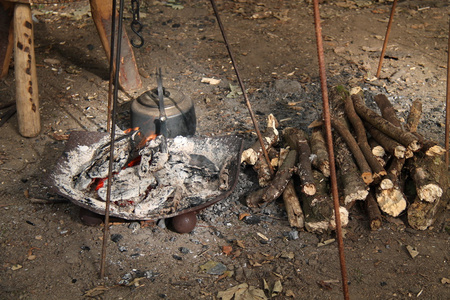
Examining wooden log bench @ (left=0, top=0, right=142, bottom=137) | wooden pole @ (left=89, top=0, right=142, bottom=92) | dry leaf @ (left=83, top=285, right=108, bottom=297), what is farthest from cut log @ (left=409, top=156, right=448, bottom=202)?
wooden log bench @ (left=0, top=0, right=142, bottom=137)

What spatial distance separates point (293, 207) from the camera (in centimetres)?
357

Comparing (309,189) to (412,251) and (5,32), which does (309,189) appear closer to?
(412,251)

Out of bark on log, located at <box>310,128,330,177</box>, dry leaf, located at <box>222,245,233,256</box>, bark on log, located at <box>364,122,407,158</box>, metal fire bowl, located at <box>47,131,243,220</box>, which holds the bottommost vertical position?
dry leaf, located at <box>222,245,233,256</box>

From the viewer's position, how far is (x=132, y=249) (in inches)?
131

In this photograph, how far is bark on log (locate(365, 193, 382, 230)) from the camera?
339 centimetres

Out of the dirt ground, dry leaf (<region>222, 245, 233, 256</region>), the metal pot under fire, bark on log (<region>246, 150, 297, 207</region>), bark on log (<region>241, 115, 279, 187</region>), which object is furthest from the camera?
the metal pot under fire

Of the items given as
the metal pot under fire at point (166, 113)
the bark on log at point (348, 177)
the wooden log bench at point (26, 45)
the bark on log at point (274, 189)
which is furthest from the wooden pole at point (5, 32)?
the bark on log at point (348, 177)

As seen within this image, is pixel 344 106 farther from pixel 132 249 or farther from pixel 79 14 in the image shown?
pixel 79 14

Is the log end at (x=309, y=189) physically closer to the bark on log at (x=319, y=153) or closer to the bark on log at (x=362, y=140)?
the bark on log at (x=319, y=153)

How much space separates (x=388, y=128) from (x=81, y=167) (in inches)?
104

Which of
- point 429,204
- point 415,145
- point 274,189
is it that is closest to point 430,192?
point 429,204

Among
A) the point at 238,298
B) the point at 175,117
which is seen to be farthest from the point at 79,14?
the point at 238,298

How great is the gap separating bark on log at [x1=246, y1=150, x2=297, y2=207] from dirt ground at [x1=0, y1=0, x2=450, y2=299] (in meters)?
0.10

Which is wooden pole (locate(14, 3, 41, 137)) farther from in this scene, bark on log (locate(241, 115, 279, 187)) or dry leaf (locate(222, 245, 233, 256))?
dry leaf (locate(222, 245, 233, 256))
